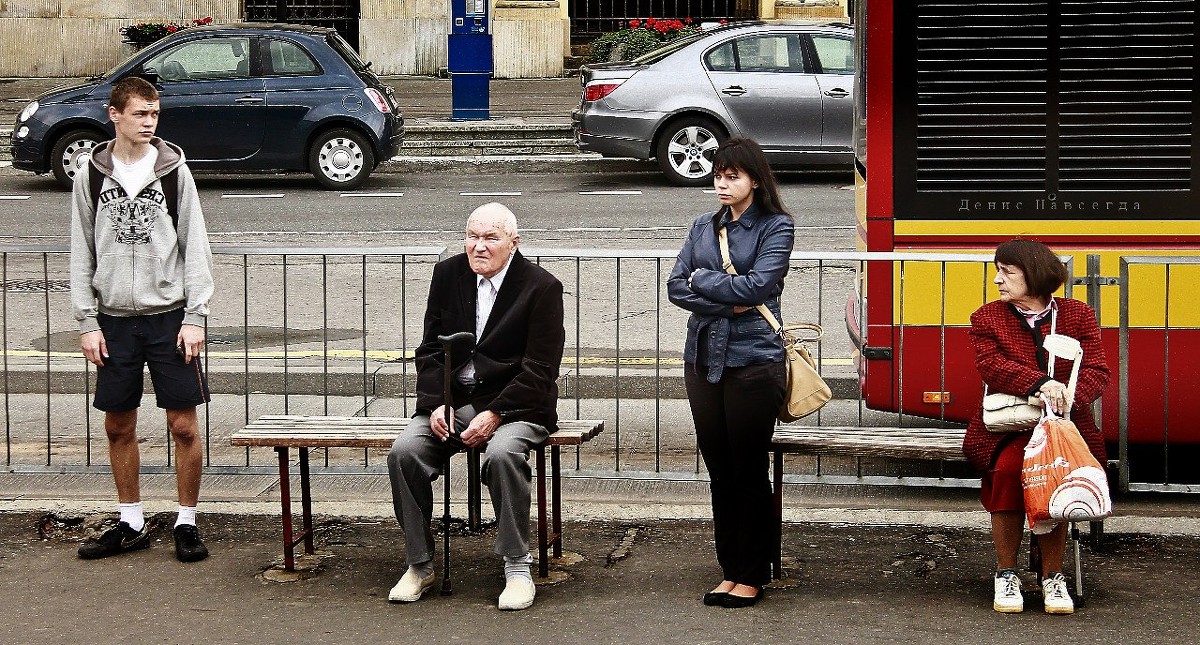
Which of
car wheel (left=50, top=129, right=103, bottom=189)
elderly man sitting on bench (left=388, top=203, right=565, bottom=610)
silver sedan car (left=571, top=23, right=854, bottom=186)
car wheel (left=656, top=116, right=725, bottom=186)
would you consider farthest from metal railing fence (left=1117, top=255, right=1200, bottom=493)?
car wheel (left=50, top=129, right=103, bottom=189)

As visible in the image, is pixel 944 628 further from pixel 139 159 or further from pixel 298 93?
pixel 298 93

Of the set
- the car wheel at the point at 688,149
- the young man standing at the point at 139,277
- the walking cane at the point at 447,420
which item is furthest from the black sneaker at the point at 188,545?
the car wheel at the point at 688,149

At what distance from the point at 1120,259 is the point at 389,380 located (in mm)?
3982

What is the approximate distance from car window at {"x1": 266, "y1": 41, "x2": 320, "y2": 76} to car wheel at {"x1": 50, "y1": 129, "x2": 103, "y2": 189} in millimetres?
1917

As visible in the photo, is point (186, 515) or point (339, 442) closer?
point (339, 442)

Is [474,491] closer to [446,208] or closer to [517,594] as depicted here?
[517,594]

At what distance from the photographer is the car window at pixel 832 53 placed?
17.8 meters

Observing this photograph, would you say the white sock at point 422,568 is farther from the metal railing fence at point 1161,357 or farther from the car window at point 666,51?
the car window at point 666,51

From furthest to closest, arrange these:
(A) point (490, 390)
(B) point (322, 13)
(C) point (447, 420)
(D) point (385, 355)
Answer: (B) point (322, 13) → (D) point (385, 355) → (A) point (490, 390) → (C) point (447, 420)

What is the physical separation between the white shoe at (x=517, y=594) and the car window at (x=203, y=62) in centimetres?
1315

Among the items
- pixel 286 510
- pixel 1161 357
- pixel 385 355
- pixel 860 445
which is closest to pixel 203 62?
pixel 385 355

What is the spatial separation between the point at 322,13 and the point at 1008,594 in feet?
91.1

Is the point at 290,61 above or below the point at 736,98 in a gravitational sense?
above

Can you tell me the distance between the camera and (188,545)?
20.5ft
